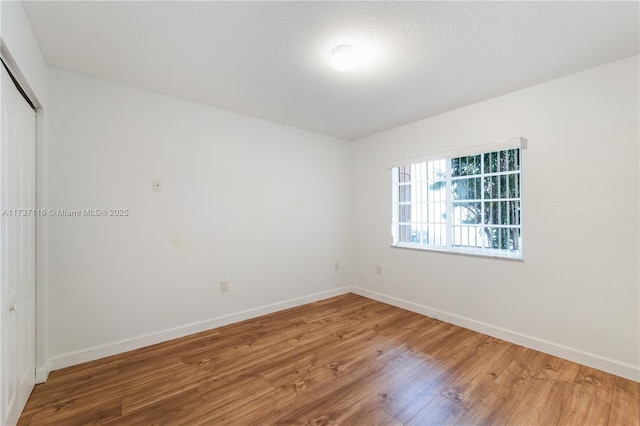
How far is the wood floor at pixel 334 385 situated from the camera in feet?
5.59

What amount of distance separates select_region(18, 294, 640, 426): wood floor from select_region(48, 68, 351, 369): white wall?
34cm

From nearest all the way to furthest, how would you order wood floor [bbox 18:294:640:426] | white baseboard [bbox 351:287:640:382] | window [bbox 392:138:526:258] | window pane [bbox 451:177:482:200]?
wood floor [bbox 18:294:640:426], white baseboard [bbox 351:287:640:382], window [bbox 392:138:526:258], window pane [bbox 451:177:482:200]

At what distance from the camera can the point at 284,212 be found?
3.69 metres

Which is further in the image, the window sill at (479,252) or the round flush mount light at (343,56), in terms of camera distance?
the window sill at (479,252)

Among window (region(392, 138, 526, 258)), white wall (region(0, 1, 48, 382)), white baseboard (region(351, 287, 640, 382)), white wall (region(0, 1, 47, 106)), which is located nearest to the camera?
white wall (region(0, 1, 47, 106))

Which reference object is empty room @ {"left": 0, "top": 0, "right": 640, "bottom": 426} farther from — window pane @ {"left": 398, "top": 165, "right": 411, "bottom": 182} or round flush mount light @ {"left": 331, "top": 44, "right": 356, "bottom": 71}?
window pane @ {"left": 398, "top": 165, "right": 411, "bottom": 182}

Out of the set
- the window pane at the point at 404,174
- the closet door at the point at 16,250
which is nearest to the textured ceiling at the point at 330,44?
the closet door at the point at 16,250

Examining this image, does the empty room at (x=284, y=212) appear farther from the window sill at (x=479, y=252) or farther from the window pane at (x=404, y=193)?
the window pane at (x=404, y=193)

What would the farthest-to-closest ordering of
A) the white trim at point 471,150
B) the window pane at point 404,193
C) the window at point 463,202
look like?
1. the window pane at point 404,193
2. the window at point 463,202
3. the white trim at point 471,150

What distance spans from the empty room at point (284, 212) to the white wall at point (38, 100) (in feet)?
0.06

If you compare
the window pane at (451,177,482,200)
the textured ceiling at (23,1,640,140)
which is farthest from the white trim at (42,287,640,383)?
the textured ceiling at (23,1,640,140)

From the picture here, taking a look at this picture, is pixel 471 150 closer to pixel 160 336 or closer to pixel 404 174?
pixel 404 174

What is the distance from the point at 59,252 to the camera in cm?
225

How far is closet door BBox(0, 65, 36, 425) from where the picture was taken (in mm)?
1439
